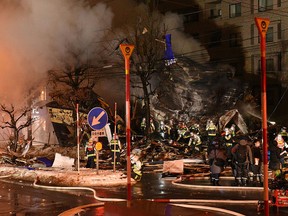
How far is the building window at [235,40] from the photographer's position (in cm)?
4409

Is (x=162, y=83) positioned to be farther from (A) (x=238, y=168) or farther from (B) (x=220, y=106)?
(A) (x=238, y=168)

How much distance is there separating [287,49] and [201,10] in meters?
11.2

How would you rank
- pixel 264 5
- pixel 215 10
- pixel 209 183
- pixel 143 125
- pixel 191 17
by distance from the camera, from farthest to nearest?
pixel 191 17
pixel 215 10
pixel 264 5
pixel 143 125
pixel 209 183

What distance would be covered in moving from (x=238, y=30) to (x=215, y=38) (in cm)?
292

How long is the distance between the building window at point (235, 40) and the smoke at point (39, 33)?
93.9 ft

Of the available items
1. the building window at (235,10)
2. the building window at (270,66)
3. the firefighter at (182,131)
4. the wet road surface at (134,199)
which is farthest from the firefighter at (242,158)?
the building window at (235,10)

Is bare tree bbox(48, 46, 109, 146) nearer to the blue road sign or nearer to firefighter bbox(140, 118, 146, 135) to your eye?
firefighter bbox(140, 118, 146, 135)

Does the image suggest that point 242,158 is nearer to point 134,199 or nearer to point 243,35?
point 134,199

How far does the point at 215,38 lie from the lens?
4612 cm

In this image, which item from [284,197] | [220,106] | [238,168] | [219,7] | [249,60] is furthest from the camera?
[219,7]

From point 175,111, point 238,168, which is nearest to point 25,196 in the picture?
point 238,168

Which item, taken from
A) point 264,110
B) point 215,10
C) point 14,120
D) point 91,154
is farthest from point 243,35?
point 264,110

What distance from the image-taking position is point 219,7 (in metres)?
46.2

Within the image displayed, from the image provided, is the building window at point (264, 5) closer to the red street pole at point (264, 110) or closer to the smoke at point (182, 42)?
the smoke at point (182, 42)
